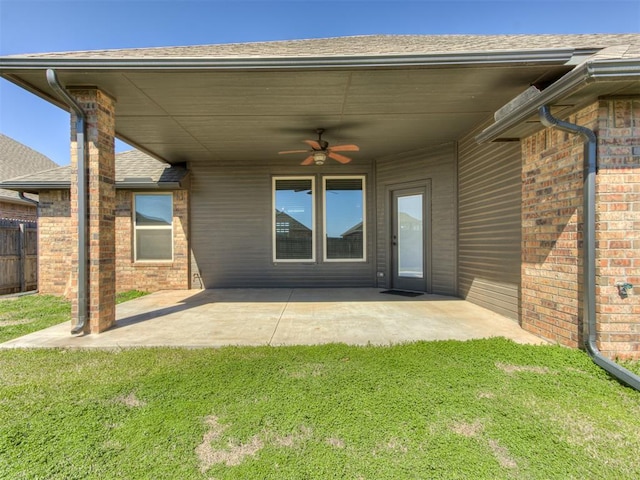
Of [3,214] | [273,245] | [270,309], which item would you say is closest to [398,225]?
[273,245]

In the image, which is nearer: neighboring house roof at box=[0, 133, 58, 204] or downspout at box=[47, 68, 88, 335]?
downspout at box=[47, 68, 88, 335]

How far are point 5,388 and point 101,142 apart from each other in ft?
8.55

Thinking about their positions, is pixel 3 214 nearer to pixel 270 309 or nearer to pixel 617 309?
pixel 270 309

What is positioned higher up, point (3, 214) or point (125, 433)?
point (3, 214)

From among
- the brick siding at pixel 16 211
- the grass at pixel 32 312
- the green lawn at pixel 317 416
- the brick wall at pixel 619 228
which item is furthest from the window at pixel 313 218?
the brick siding at pixel 16 211

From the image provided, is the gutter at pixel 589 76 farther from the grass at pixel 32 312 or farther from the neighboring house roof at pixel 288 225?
the grass at pixel 32 312

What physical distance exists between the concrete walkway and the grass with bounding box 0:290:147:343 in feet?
1.35

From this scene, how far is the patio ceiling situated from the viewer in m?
3.19

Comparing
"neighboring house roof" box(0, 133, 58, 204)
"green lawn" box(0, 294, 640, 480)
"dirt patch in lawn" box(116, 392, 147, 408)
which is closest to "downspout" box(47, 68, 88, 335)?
"green lawn" box(0, 294, 640, 480)

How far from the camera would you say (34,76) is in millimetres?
3229

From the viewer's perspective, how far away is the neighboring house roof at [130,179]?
630 centimetres

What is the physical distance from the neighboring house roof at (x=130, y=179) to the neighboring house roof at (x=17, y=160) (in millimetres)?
4889

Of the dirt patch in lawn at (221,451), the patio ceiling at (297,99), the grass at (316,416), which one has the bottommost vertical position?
the dirt patch in lawn at (221,451)

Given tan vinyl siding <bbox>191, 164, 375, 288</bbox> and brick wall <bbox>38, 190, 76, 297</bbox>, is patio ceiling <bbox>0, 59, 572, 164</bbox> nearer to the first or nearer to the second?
tan vinyl siding <bbox>191, 164, 375, 288</bbox>
